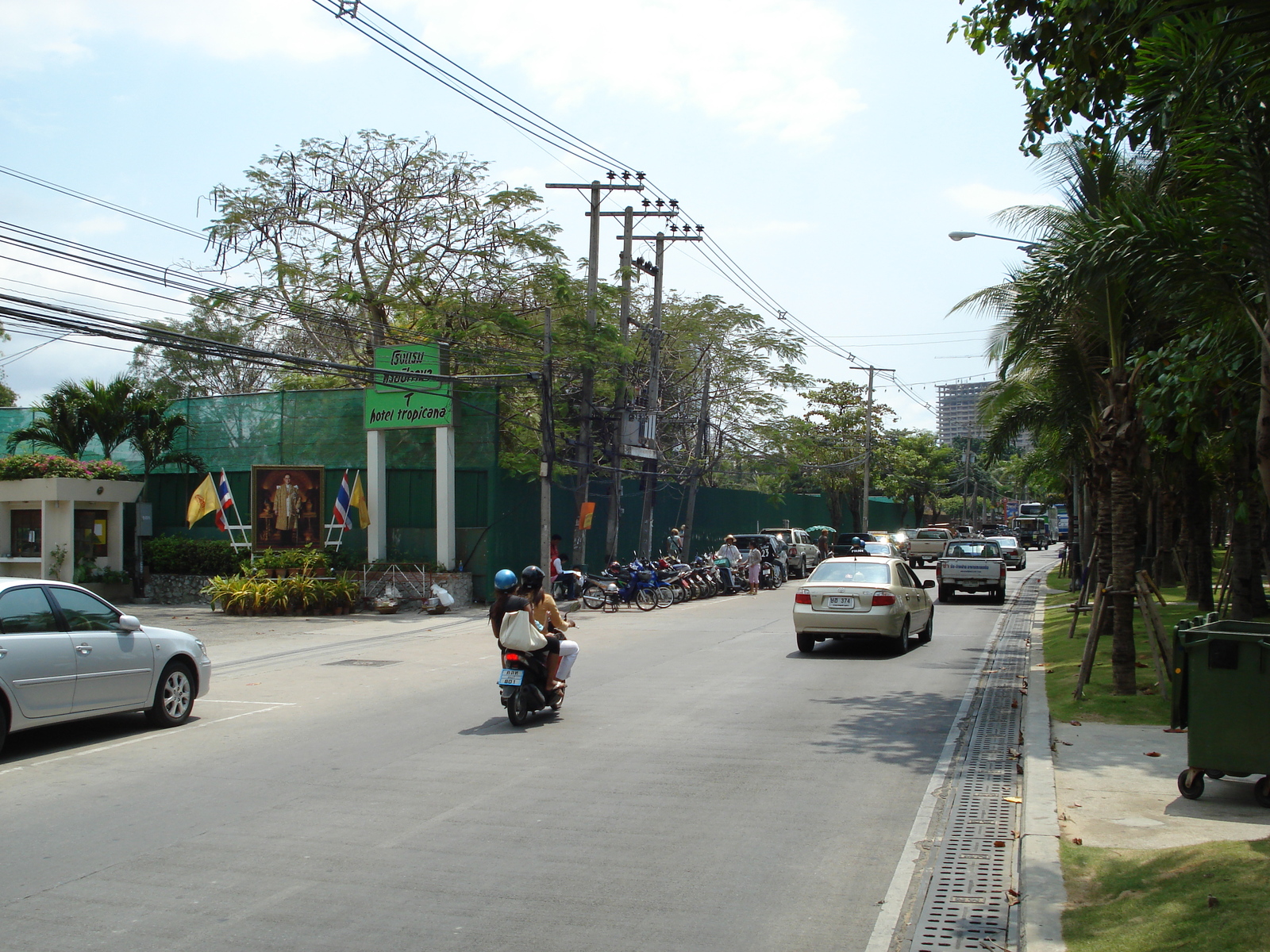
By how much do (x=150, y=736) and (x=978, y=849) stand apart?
7679 millimetres

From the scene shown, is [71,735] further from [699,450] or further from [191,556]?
[699,450]

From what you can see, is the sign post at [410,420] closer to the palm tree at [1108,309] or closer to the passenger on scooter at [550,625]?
the palm tree at [1108,309]

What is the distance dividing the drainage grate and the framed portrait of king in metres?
18.7

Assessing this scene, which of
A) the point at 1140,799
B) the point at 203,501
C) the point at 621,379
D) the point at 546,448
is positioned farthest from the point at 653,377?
the point at 1140,799

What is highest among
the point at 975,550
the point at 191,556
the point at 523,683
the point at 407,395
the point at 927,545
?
the point at 407,395

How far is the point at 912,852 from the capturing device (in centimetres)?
646

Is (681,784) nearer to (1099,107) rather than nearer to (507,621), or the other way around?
(507,621)

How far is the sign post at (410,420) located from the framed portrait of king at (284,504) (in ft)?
4.62

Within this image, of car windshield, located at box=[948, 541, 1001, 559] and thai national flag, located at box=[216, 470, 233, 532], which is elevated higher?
thai national flag, located at box=[216, 470, 233, 532]

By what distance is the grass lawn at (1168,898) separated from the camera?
471 cm

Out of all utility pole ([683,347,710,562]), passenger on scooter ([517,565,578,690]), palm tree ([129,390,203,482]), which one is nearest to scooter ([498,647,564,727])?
passenger on scooter ([517,565,578,690])

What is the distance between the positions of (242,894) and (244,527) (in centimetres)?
2312

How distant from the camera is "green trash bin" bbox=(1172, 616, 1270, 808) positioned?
7031mm

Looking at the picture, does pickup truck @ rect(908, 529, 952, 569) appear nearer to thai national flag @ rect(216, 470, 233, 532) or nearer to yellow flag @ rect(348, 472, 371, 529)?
yellow flag @ rect(348, 472, 371, 529)
